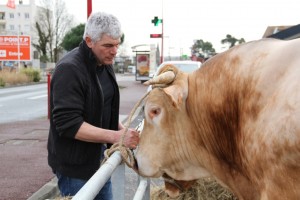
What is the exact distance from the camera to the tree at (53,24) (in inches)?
2352

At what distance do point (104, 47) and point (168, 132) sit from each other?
2.97 feet

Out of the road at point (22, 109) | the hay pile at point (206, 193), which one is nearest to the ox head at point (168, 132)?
the hay pile at point (206, 193)

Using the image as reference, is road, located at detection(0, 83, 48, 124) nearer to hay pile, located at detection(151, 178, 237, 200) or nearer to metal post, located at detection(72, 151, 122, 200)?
hay pile, located at detection(151, 178, 237, 200)

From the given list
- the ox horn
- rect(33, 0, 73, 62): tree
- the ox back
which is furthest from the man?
rect(33, 0, 73, 62): tree

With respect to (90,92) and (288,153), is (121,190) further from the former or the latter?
(288,153)

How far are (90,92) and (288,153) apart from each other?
5.44 ft

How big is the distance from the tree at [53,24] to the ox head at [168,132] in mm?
59602

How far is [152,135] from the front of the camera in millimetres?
2342

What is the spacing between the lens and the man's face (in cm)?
287

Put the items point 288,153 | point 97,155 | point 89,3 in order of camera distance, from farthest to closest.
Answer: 1. point 89,3
2. point 97,155
3. point 288,153

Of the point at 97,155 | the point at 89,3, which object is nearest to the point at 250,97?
the point at 97,155

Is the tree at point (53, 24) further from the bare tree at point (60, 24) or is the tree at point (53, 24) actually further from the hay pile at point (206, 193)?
the hay pile at point (206, 193)

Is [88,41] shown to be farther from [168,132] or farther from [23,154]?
[23,154]

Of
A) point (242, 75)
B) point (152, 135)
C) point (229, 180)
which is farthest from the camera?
point (152, 135)
